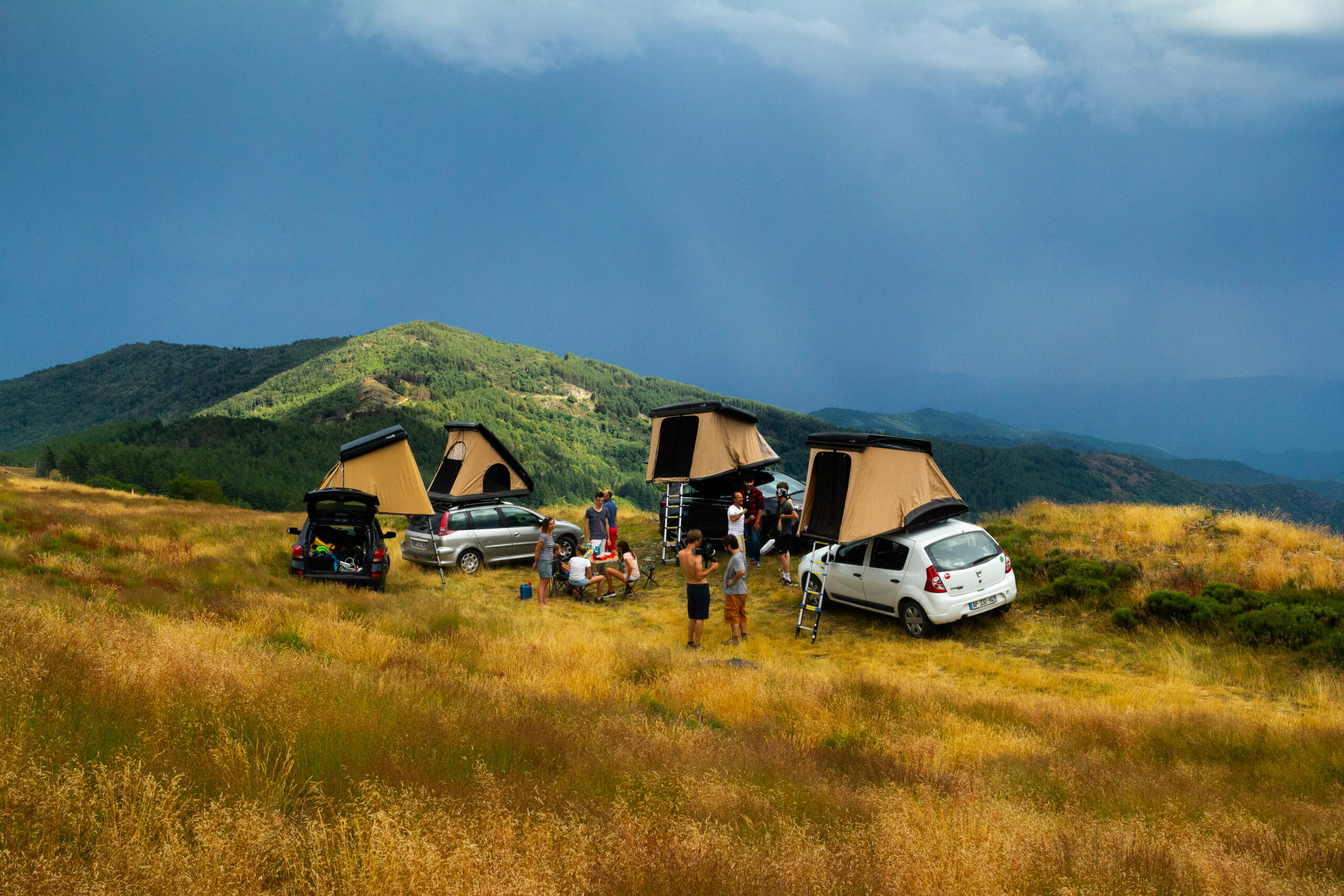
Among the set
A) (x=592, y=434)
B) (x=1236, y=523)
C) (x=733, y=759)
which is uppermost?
(x=592, y=434)

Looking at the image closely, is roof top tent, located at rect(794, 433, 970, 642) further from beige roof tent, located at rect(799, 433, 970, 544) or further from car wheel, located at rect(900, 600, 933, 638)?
car wheel, located at rect(900, 600, 933, 638)

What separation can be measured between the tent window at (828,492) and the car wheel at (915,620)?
167 cm

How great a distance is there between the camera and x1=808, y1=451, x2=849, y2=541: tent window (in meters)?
13.3

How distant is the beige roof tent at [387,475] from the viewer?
52.0 ft

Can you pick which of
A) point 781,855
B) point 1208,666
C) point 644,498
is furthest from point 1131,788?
point 644,498

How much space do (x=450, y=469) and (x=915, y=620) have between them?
578 inches

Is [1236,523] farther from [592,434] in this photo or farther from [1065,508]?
[592,434]

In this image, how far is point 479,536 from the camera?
17672 mm

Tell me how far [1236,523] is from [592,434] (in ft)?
514

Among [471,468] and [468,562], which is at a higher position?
[471,468]

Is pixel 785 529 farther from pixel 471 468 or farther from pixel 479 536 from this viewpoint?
pixel 471 468

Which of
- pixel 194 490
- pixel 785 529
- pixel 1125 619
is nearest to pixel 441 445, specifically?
pixel 194 490

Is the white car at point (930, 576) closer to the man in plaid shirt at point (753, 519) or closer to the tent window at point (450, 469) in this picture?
the man in plaid shirt at point (753, 519)

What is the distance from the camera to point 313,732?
164 inches
